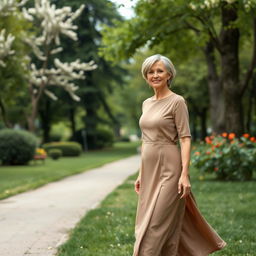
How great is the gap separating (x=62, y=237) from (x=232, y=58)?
31.0ft

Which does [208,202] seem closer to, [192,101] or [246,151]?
[246,151]

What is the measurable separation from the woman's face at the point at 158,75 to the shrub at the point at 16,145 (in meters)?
19.4

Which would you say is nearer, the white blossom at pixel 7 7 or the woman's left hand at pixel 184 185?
the woman's left hand at pixel 184 185

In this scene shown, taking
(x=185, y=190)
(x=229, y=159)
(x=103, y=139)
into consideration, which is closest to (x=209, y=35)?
(x=229, y=159)

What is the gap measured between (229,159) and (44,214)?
591 centimetres

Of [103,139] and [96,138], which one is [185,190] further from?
[103,139]

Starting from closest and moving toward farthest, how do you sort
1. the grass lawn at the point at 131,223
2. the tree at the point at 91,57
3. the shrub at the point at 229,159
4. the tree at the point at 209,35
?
the grass lawn at the point at 131,223, the shrub at the point at 229,159, the tree at the point at 209,35, the tree at the point at 91,57

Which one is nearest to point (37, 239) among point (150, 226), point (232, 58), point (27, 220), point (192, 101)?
point (27, 220)

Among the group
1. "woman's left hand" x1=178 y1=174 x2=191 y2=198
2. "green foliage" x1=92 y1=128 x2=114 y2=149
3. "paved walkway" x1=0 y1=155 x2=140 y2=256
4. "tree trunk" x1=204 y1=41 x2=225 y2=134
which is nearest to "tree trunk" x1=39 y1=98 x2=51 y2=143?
"green foliage" x1=92 y1=128 x2=114 y2=149

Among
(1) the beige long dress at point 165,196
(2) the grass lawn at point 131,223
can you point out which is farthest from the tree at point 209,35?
(1) the beige long dress at point 165,196

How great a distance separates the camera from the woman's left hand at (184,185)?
426 cm

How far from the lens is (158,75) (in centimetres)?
447

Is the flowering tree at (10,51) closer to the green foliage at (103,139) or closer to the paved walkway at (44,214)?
the paved walkway at (44,214)

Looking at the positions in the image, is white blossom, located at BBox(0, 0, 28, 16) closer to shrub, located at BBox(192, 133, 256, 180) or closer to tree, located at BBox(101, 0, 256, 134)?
tree, located at BBox(101, 0, 256, 134)
